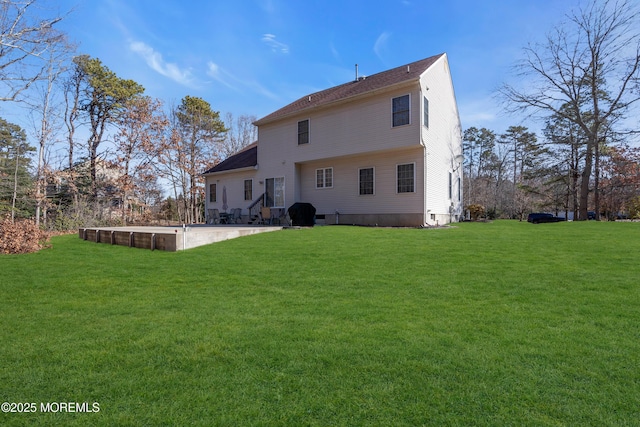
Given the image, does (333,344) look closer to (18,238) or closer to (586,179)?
(18,238)

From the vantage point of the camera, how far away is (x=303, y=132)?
630 inches

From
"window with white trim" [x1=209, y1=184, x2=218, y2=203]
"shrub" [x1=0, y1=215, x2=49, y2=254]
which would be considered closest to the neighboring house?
"window with white trim" [x1=209, y1=184, x2=218, y2=203]

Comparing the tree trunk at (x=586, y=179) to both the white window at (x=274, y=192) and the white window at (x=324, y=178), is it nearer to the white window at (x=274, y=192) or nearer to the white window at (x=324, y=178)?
the white window at (x=324, y=178)

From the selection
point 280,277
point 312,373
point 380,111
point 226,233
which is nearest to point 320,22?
point 380,111

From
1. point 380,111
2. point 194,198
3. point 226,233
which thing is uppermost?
point 380,111

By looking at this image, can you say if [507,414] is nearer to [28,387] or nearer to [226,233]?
[28,387]

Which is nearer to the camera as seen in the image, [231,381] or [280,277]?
[231,381]

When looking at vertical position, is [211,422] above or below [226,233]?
below

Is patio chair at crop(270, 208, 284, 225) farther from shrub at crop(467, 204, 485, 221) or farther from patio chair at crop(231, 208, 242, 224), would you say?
shrub at crop(467, 204, 485, 221)

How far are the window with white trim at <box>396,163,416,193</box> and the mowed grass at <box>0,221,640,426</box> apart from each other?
7.67 meters

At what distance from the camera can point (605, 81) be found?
19469 millimetres

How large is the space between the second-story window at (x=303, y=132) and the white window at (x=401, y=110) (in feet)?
14.9

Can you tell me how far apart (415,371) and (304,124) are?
14.8 m

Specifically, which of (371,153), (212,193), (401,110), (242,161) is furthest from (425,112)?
(212,193)
